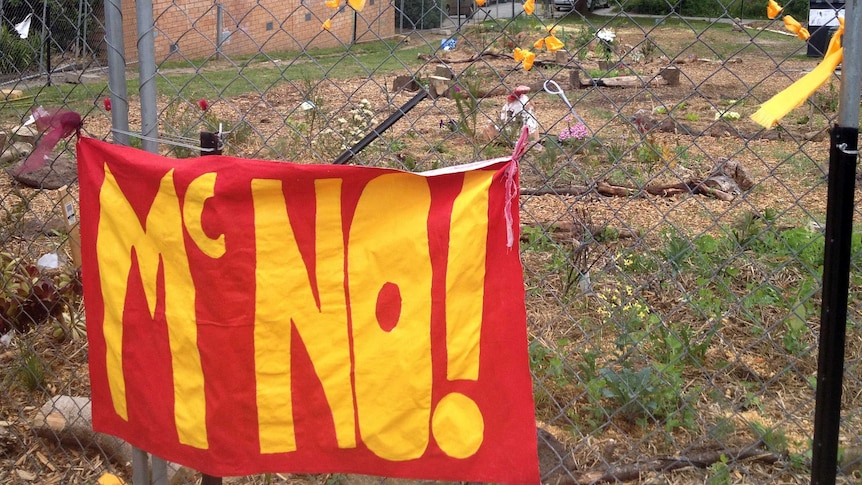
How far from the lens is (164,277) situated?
5.90ft

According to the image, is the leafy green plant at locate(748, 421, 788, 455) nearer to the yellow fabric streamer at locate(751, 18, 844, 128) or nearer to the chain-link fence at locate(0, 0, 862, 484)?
the chain-link fence at locate(0, 0, 862, 484)

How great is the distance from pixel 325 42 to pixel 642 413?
Result: 16089mm

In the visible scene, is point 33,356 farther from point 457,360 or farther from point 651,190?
point 651,190

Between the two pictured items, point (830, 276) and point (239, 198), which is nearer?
point (830, 276)

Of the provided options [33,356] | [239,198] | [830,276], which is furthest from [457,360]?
[33,356]

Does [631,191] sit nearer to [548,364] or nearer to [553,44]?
[548,364]

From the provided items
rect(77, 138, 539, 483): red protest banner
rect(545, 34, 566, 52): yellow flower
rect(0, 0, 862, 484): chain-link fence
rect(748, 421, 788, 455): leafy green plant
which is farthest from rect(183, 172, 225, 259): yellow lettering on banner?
rect(748, 421, 788, 455): leafy green plant

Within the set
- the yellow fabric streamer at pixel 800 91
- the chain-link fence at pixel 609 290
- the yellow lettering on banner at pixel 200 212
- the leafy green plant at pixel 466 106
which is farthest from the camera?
the leafy green plant at pixel 466 106

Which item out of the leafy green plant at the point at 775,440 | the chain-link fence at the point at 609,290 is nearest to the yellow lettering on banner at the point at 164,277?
the chain-link fence at the point at 609,290

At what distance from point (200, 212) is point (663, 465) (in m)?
1.48

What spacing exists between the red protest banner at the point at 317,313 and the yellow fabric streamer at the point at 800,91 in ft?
1.53

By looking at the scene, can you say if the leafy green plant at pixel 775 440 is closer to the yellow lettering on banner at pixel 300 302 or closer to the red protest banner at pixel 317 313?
the red protest banner at pixel 317 313

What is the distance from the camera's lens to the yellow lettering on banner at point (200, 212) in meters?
1.73

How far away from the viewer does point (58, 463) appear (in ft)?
8.77
